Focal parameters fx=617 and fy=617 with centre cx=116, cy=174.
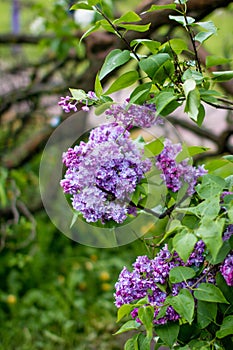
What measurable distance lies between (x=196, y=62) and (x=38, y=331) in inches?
77.4

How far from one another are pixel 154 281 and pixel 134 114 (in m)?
0.24

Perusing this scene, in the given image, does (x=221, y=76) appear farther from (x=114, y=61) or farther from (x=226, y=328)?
(x=226, y=328)

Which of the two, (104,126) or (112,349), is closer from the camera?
(104,126)

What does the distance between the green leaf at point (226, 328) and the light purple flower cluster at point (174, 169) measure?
19cm

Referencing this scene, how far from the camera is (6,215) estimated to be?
271 centimetres

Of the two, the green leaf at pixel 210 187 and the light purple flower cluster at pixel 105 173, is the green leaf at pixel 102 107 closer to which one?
the light purple flower cluster at pixel 105 173

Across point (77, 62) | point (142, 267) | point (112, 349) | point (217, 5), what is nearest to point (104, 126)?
point (142, 267)

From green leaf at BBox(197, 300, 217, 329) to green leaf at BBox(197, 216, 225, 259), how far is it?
0.16m

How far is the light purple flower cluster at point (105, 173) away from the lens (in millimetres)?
837

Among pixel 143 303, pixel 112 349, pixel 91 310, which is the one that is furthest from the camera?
pixel 91 310

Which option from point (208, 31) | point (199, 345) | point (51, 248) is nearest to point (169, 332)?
point (199, 345)

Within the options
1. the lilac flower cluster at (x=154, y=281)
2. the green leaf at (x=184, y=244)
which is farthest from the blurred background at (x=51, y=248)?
the green leaf at (x=184, y=244)

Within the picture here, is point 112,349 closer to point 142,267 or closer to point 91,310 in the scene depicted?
point 91,310

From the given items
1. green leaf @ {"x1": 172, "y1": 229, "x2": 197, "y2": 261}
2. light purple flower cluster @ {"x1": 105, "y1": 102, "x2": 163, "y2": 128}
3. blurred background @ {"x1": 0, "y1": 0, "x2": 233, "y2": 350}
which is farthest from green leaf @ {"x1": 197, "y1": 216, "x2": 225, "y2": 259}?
blurred background @ {"x1": 0, "y1": 0, "x2": 233, "y2": 350}
